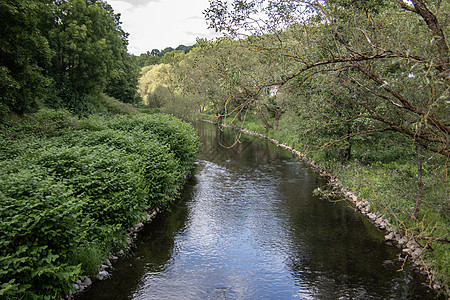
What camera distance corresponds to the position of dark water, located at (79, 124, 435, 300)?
7.96m

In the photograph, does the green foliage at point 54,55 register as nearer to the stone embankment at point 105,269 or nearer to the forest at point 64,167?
the forest at point 64,167

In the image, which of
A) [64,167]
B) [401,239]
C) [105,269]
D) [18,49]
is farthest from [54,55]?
[401,239]

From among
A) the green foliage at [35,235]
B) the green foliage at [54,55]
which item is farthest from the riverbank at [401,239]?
the green foliage at [54,55]

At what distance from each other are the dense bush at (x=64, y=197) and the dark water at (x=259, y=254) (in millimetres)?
1247

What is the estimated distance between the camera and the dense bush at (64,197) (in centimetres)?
558

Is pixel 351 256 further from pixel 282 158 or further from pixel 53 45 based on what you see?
pixel 53 45

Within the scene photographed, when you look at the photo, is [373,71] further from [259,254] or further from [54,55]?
[54,55]

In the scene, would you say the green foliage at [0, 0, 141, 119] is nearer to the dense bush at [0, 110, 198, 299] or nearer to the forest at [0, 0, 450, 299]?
the forest at [0, 0, 450, 299]

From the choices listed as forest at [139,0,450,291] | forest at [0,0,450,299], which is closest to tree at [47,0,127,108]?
forest at [0,0,450,299]

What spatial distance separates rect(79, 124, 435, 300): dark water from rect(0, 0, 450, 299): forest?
945 mm

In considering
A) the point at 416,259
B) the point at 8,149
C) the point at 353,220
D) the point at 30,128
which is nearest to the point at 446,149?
the point at 416,259

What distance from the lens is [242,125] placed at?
294 inches

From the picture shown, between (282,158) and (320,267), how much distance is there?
51.8 feet

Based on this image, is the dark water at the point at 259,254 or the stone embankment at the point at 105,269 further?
the dark water at the point at 259,254
